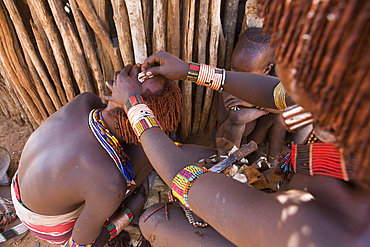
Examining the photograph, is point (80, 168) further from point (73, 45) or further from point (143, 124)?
point (73, 45)

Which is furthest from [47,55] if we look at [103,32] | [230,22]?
[230,22]

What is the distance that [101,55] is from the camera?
2316mm

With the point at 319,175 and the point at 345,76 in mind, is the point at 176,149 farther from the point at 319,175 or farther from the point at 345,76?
the point at 345,76

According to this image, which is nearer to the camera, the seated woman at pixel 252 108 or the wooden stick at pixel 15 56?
the seated woman at pixel 252 108

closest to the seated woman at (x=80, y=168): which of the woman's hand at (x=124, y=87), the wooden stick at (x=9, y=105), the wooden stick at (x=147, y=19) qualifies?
the woman's hand at (x=124, y=87)

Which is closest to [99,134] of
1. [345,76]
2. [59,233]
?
[59,233]

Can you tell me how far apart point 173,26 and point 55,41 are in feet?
4.61

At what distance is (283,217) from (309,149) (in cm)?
36

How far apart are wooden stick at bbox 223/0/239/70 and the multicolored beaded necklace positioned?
183 centimetres

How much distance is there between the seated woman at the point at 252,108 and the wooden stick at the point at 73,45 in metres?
1.74

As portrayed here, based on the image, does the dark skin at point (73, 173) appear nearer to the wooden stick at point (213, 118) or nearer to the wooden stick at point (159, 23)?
the wooden stick at point (159, 23)

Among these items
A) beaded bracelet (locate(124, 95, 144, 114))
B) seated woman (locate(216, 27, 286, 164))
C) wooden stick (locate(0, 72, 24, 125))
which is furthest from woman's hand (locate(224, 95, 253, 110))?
wooden stick (locate(0, 72, 24, 125))

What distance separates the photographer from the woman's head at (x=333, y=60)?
1.54ft

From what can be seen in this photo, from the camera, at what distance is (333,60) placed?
51cm
